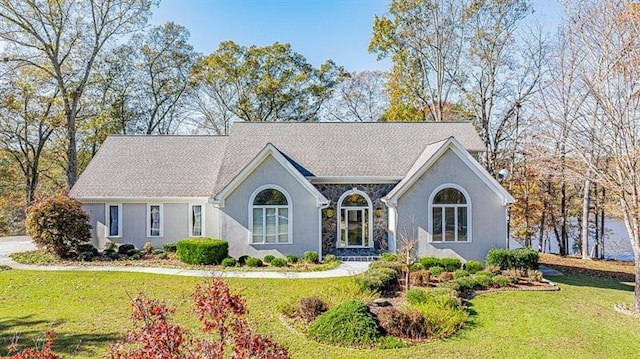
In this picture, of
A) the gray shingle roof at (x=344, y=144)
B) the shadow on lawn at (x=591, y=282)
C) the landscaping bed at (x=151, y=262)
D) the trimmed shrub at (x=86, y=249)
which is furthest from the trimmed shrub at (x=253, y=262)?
the shadow on lawn at (x=591, y=282)

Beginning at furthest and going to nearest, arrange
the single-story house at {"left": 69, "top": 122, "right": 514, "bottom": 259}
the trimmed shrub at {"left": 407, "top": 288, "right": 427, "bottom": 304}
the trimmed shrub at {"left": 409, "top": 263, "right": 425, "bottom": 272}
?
the single-story house at {"left": 69, "top": 122, "right": 514, "bottom": 259}
the trimmed shrub at {"left": 409, "top": 263, "right": 425, "bottom": 272}
the trimmed shrub at {"left": 407, "top": 288, "right": 427, "bottom": 304}

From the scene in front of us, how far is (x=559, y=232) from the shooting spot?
91.6ft

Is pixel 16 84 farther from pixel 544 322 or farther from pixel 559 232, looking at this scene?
pixel 559 232

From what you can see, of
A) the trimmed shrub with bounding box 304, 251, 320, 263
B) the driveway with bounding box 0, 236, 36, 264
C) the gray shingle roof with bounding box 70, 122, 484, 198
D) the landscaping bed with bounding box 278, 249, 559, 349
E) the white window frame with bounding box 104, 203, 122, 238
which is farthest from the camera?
the white window frame with bounding box 104, 203, 122, 238

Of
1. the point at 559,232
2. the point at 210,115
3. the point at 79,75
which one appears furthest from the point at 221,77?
the point at 559,232

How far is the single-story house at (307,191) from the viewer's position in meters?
17.4

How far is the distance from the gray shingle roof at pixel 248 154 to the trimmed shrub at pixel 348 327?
417 inches

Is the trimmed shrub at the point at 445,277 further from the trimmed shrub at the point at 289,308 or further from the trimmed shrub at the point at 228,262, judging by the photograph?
the trimmed shrub at the point at 228,262

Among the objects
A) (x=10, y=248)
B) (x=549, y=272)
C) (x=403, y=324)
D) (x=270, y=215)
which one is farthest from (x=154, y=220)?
(x=549, y=272)

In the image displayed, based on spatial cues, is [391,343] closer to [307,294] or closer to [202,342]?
[307,294]

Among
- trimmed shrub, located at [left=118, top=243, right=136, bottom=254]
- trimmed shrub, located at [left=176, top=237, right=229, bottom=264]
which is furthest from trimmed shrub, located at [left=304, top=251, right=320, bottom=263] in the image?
trimmed shrub, located at [left=118, top=243, right=136, bottom=254]

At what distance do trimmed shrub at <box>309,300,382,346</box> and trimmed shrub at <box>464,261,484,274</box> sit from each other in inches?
308

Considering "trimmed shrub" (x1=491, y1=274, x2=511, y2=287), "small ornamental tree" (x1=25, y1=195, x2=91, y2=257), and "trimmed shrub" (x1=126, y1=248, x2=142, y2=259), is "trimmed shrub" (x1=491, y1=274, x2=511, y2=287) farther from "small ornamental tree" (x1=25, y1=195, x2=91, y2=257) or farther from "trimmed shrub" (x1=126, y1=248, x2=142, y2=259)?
"small ornamental tree" (x1=25, y1=195, x2=91, y2=257)

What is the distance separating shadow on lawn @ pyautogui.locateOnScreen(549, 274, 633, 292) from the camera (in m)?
14.8
